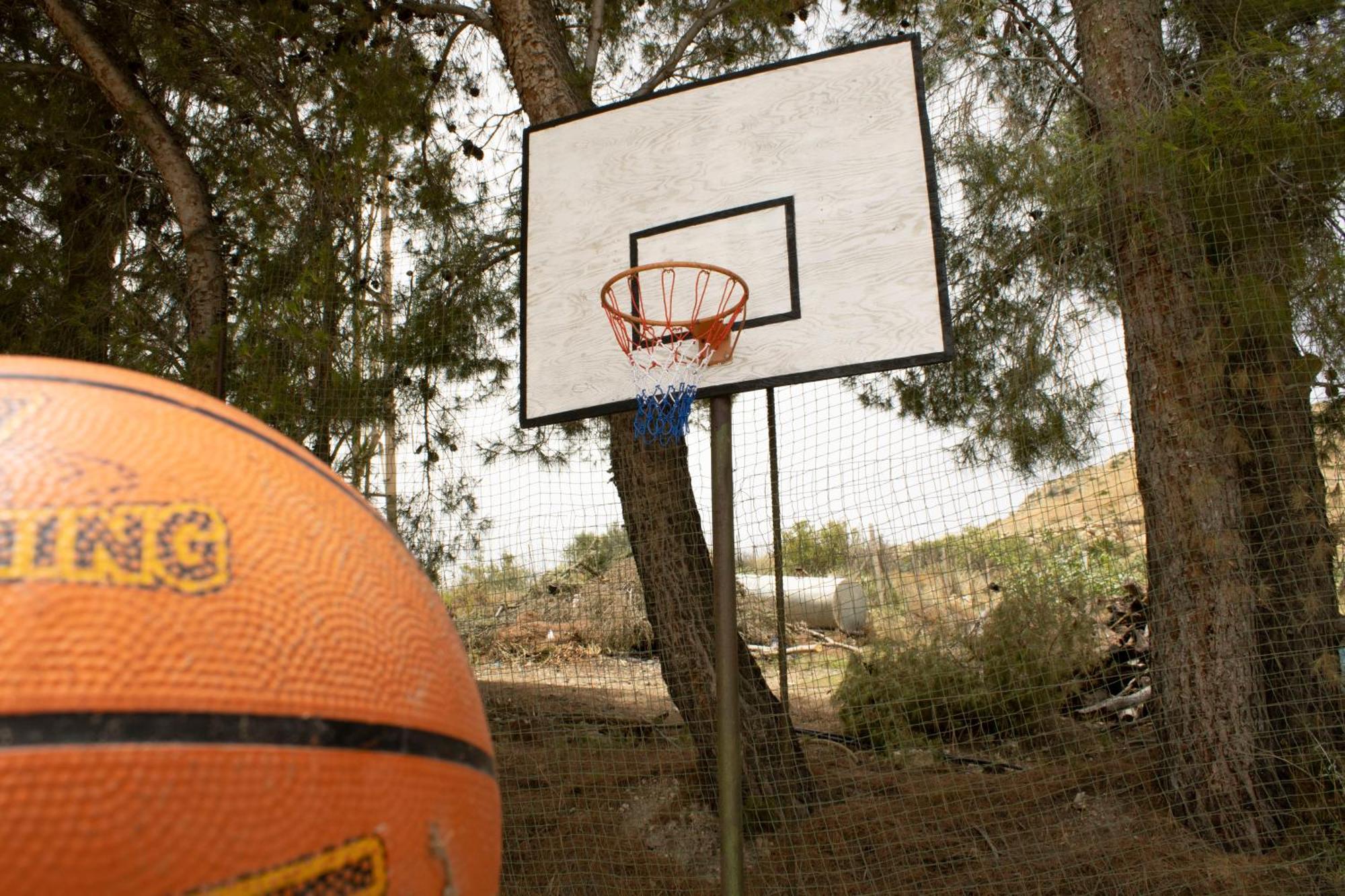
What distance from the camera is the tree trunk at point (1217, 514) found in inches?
131

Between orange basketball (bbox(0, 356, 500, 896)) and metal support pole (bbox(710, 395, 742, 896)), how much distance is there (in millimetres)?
1554

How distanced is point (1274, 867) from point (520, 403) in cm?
301

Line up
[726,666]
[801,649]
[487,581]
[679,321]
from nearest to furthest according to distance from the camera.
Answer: [726,666]
[679,321]
[487,581]
[801,649]

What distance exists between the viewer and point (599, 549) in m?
4.65

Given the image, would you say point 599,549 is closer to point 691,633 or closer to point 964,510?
point 691,633

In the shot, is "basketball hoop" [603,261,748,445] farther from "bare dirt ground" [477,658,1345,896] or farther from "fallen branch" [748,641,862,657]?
"fallen branch" [748,641,862,657]

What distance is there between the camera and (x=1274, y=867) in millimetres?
3053

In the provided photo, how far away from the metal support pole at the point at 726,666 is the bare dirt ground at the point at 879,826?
992 millimetres

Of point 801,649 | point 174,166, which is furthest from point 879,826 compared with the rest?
point 174,166

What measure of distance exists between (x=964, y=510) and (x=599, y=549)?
1.88m

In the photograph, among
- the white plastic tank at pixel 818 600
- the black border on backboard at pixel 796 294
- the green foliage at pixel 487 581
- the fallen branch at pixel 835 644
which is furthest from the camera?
→ the white plastic tank at pixel 818 600

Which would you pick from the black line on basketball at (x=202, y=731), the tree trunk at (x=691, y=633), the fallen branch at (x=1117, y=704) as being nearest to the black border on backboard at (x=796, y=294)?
the tree trunk at (x=691, y=633)

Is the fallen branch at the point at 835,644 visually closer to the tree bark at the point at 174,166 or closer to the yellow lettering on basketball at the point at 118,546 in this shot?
the tree bark at the point at 174,166

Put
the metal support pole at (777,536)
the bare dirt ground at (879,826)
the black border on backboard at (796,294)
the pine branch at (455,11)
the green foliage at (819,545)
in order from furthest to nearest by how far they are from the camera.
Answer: the pine branch at (455,11), the green foliage at (819,545), the metal support pole at (777,536), the bare dirt ground at (879,826), the black border on backboard at (796,294)
